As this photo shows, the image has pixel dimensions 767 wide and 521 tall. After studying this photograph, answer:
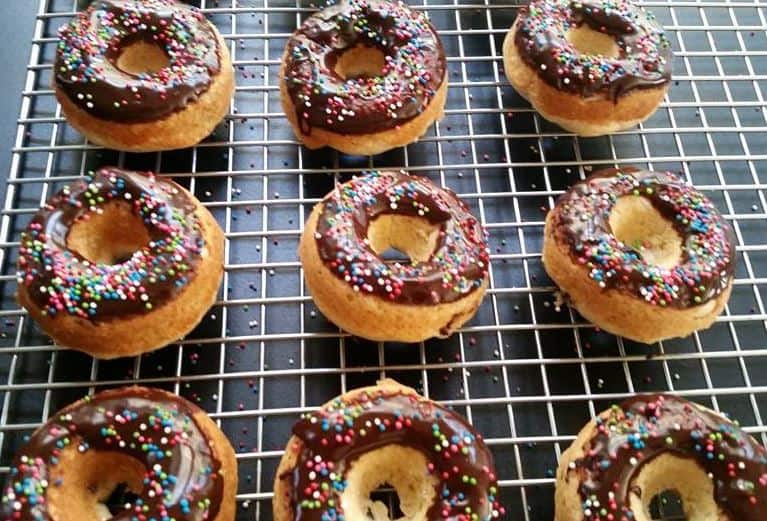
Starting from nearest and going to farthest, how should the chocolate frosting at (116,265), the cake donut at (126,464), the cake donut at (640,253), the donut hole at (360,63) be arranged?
1. the cake donut at (126,464)
2. the chocolate frosting at (116,265)
3. the cake donut at (640,253)
4. the donut hole at (360,63)

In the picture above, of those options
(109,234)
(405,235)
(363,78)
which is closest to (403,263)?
(405,235)

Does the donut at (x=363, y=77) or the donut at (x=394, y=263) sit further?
the donut at (x=363, y=77)

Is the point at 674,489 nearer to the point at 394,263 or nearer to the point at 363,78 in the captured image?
the point at 394,263

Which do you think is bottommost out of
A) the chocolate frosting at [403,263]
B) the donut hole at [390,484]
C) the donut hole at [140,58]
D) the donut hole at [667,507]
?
the donut hole at [667,507]

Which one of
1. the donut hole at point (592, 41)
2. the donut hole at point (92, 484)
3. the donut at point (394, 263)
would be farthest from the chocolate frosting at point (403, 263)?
the donut hole at point (592, 41)

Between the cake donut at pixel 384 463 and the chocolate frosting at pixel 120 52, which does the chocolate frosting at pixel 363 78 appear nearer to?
the chocolate frosting at pixel 120 52

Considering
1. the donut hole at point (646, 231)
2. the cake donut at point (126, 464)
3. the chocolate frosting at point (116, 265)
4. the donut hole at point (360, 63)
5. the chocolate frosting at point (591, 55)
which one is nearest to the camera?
the cake donut at point (126, 464)

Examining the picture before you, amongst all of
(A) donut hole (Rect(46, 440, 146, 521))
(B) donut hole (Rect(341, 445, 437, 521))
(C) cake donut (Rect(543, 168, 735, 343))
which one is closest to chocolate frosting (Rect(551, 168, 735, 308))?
(C) cake donut (Rect(543, 168, 735, 343))
